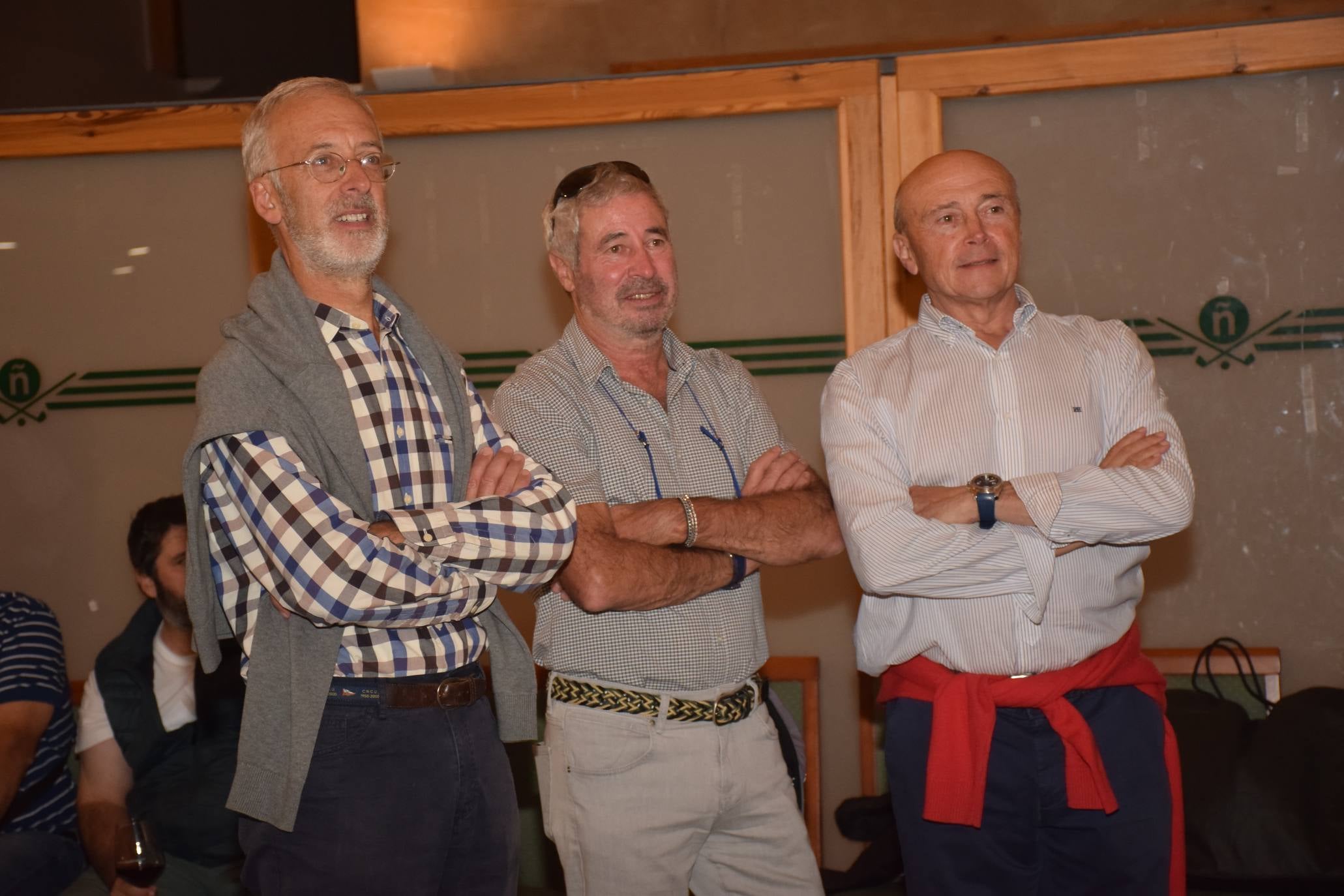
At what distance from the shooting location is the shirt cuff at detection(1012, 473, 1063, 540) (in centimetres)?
234

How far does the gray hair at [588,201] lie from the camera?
8.78 feet

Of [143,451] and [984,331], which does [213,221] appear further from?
[984,331]

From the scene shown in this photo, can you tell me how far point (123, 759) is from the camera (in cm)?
334

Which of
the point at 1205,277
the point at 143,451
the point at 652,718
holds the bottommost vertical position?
the point at 652,718

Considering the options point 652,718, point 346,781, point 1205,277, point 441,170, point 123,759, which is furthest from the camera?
point 441,170

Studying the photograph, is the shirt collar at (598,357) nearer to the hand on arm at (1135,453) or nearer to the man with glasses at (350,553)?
the man with glasses at (350,553)

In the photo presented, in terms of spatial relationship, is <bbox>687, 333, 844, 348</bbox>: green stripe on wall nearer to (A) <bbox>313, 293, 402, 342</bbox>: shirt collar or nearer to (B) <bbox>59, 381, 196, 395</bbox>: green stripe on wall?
(B) <bbox>59, 381, 196, 395</bbox>: green stripe on wall

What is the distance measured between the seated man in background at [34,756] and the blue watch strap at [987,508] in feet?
7.84

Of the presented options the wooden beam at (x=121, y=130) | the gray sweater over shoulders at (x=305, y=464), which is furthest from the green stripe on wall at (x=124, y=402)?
the gray sweater over shoulders at (x=305, y=464)

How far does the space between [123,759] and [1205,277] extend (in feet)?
10.9

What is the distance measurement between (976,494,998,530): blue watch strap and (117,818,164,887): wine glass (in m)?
1.74

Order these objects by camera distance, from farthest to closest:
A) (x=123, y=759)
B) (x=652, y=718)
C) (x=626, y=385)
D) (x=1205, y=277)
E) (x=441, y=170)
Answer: (x=441, y=170), (x=1205, y=277), (x=123, y=759), (x=626, y=385), (x=652, y=718)

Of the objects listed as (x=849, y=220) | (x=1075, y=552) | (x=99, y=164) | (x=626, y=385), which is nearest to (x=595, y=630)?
(x=626, y=385)

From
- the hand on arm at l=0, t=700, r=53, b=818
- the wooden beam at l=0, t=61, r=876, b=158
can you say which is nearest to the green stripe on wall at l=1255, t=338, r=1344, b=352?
the wooden beam at l=0, t=61, r=876, b=158
